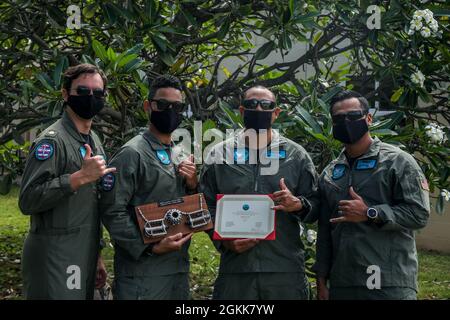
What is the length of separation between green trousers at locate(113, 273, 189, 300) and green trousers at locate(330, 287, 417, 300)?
1.00m

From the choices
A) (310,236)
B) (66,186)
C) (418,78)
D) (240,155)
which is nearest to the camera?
(66,186)

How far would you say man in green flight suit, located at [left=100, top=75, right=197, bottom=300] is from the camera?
12.4 ft

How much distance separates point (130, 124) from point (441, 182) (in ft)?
8.32

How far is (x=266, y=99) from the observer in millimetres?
4035

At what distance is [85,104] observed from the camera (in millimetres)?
3836

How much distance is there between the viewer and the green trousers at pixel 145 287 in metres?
3.78

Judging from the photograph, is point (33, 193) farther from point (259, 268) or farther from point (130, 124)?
point (130, 124)

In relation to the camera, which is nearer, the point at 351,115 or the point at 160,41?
the point at 351,115

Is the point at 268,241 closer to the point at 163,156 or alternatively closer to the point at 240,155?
the point at 240,155

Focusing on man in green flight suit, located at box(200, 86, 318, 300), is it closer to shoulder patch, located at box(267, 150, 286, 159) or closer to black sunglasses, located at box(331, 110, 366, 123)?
shoulder patch, located at box(267, 150, 286, 159)

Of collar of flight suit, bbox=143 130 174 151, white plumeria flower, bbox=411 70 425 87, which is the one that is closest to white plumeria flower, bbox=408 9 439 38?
white plumeria flower, bbox=411 70 425 87

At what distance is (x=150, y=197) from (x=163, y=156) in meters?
0.27

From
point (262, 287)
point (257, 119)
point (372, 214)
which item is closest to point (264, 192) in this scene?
point (257, 119)

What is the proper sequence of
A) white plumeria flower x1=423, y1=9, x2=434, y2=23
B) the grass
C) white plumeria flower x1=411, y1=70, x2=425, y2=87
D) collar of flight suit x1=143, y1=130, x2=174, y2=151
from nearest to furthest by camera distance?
collar of flight suit x1=143, y1=130, x2=174, y2=151 < white plumeria flower x1=423, y1=9, x2=434, y2=23 < white plumeria flower x1=411, y1=70, x2=425, y2=87 < the grass
